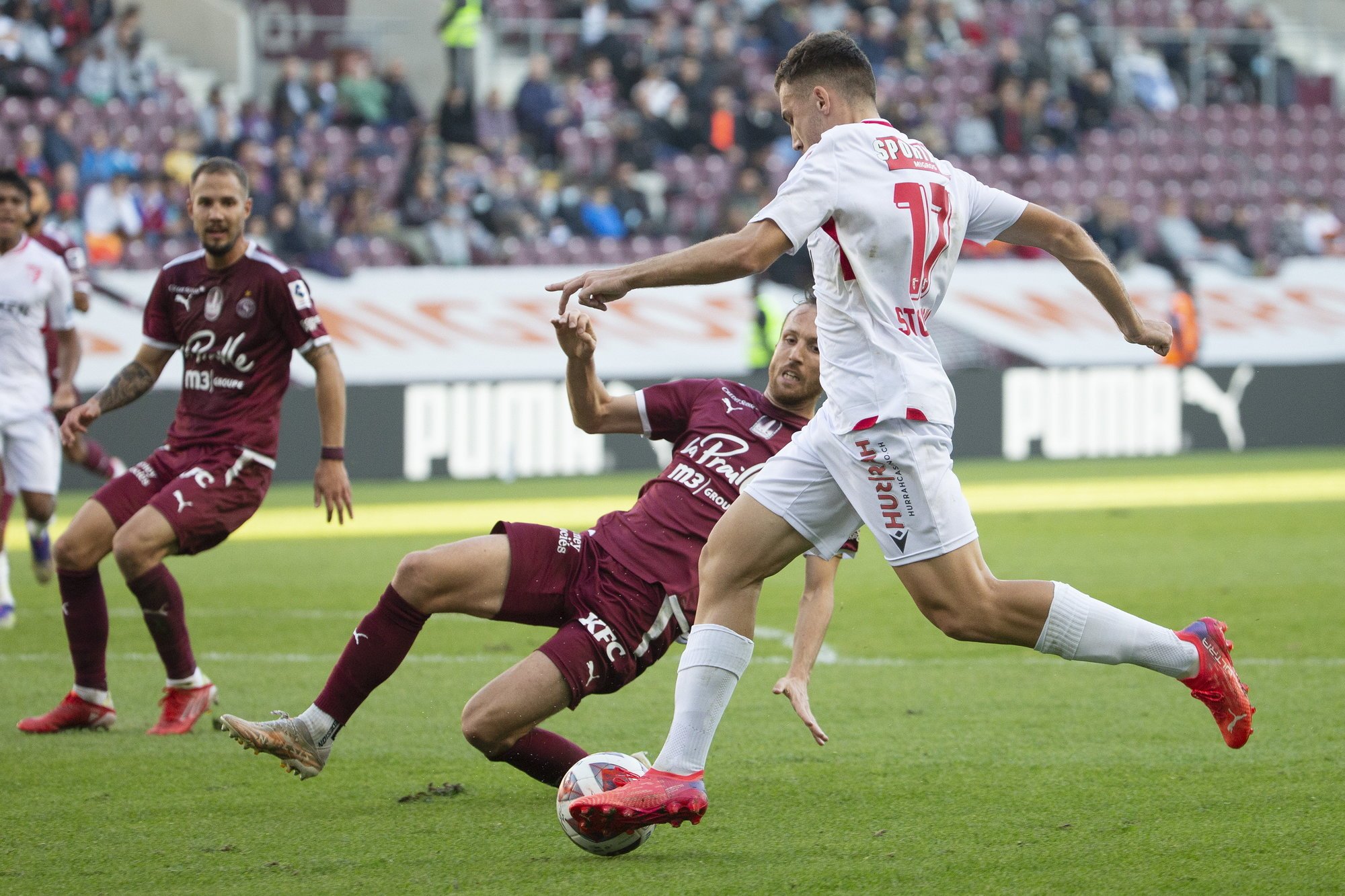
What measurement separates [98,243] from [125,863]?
1317 centimetres

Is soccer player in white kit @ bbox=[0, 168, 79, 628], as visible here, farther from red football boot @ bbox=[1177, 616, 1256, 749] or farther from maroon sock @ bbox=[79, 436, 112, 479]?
red football boot @ bbox=[1177, 616, 1256, 749]

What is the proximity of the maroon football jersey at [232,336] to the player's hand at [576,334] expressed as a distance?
1977 mm

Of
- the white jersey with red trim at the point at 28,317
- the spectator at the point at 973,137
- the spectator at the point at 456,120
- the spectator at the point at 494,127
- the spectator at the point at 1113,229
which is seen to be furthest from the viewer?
the spectator at the point at 973,137

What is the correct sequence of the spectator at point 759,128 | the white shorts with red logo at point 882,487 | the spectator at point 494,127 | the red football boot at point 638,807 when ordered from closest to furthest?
the red football boot at point 638,807 < the white shorts with red logo at point 882,487 < the spectator at point 494,127 < the spectator at point 759,128

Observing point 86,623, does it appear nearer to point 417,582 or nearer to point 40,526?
point 417,582

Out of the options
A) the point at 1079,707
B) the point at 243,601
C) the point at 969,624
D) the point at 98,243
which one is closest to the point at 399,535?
the point at 243,601

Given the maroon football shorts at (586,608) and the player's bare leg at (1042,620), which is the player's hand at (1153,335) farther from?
the maroon football shorts at (586,608)

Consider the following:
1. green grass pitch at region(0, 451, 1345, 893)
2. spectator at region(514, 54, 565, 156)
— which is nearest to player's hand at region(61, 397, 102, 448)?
green grass pitch at region(0, 451, 1345, 893)

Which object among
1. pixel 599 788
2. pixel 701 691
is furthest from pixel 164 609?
pixel 701 691

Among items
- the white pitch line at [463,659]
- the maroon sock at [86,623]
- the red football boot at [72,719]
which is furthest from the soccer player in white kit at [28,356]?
the red football boot at [72,719]

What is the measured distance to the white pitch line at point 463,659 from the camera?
24.5 feet

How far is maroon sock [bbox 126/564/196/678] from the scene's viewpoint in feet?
20.1

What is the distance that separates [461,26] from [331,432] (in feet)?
52.2

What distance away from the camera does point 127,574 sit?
6012mm
